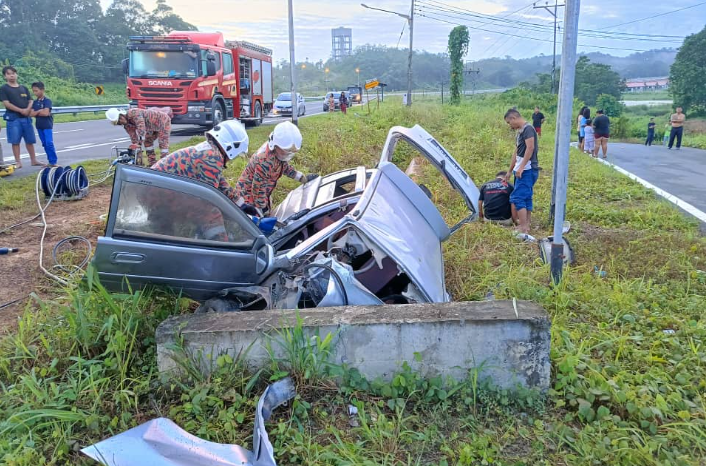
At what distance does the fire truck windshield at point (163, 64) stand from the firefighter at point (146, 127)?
5747mm

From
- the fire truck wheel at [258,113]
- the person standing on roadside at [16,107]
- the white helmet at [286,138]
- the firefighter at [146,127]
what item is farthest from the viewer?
the fire truck wheel at [258,113]

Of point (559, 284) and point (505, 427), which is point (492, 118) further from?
point (505, 427)

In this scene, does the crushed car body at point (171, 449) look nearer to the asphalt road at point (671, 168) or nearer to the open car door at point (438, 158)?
the open car door at point (438, 158)

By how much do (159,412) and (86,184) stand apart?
5716 millimetres

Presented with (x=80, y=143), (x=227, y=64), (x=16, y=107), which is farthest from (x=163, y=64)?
(x=16, y=107)

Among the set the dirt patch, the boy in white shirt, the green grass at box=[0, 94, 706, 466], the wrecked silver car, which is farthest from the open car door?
the boy in white shirt

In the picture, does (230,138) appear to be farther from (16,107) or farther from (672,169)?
(672,169)

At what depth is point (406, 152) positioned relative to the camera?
449 inches

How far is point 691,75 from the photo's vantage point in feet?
125

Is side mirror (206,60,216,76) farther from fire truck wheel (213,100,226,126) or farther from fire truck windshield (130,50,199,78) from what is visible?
fire truck wheel (213,100,226,126)

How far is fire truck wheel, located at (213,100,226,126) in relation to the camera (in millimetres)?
14633

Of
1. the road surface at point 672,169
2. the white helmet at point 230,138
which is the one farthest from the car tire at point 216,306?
the road surface at point 672,169

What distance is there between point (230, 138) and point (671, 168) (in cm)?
1204

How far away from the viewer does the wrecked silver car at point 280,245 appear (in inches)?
110
